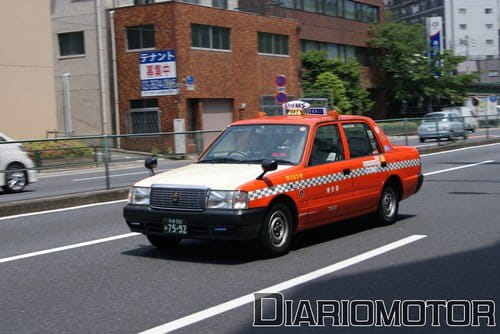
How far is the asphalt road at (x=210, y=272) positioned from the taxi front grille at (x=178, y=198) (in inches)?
25.6

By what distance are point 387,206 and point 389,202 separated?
0.11 meters

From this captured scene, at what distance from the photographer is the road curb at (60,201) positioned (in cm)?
1234

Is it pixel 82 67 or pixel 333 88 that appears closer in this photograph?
pixel 82 67

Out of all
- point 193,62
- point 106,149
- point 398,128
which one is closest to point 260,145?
point 106,149

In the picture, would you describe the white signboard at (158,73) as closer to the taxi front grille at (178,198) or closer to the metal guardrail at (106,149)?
the metal guardrail at (106,149)

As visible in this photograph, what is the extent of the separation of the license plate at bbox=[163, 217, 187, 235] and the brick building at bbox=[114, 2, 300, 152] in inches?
1131

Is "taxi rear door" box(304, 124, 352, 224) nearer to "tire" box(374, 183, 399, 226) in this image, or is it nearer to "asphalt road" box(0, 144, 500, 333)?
"asphalt road" box(0, 144, 500, 333)

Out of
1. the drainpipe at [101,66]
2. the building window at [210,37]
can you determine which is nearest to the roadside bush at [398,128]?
the building window at [210,37]

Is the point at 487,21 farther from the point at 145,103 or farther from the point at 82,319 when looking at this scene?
the point at 82,319

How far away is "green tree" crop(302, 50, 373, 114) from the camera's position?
47.9 metres

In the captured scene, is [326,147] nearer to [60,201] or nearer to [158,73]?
[60,201]

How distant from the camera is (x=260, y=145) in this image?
8797mm

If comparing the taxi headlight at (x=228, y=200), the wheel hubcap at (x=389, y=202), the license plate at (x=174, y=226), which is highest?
the taxi headlight at (x=228, y=200)

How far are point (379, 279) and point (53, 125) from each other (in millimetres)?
28480
